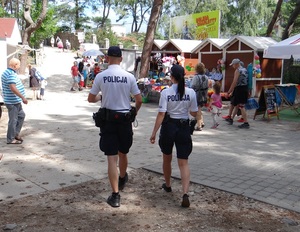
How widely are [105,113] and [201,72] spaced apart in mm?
4892

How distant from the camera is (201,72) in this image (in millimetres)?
8492

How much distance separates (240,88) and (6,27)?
34.4ft

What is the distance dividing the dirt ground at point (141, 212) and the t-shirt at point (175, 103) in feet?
3.46

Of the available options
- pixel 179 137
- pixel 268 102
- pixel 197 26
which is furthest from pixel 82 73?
pixel 179 137

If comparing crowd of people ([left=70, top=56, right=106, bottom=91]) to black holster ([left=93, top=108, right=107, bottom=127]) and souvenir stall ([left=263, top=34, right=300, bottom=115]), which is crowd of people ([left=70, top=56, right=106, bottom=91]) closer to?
souvenir stall ([left=263, top=34, right=300, bottom=115])

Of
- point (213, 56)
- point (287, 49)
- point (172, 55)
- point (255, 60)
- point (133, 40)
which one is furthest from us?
point (133, 40)

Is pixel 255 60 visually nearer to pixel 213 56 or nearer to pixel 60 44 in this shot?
pixel 213 56

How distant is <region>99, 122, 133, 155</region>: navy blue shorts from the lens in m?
4.04

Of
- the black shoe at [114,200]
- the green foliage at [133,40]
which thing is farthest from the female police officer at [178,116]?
the green foliage at [133,40]

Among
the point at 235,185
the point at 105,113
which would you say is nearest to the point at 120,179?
the point at 105,113

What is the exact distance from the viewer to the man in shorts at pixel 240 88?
900cm

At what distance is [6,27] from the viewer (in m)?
14.9

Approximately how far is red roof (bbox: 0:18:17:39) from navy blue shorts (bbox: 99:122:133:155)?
10387 millimetres

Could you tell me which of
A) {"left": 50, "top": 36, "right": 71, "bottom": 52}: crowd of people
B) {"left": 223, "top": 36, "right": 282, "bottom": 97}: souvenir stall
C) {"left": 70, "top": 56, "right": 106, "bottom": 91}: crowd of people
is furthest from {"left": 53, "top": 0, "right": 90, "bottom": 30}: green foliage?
{"left": 223, "top": 36, "right": 282, "bottom": 97}: souvenir stall
